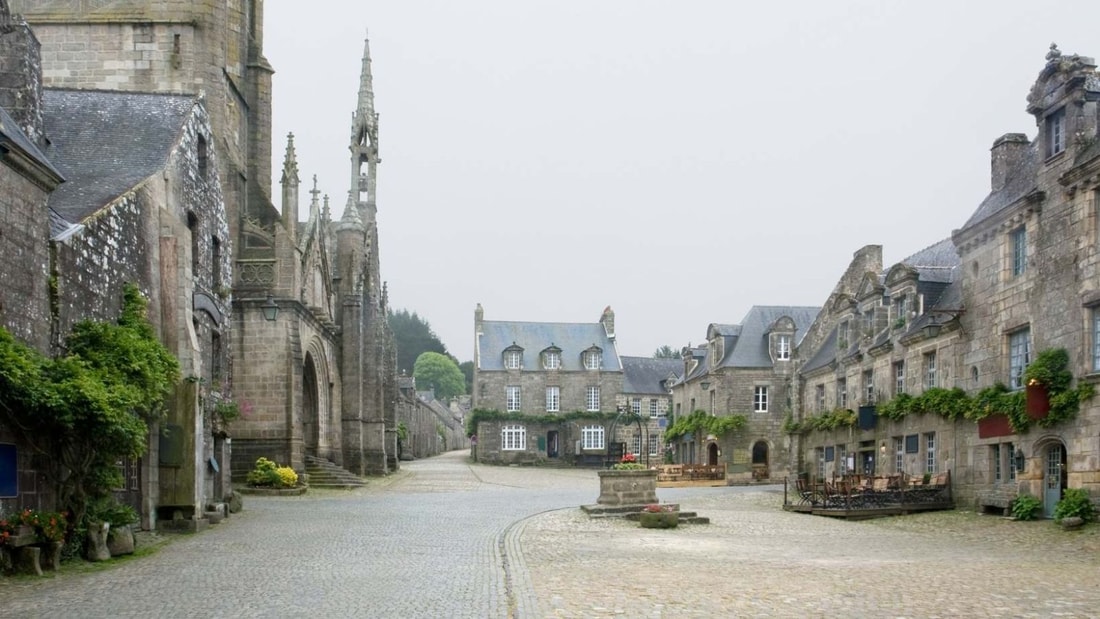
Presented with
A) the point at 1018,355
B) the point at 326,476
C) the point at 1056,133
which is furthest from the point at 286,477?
the point at 1056,133

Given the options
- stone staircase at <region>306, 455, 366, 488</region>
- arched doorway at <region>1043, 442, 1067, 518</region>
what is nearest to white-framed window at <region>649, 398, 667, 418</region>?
stone staircase at <region>306, 455, 366, 488</region>

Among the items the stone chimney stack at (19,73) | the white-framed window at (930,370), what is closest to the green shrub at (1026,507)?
the white-framed window at (930,370)

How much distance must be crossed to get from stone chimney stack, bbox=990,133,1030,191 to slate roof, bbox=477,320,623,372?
144ft

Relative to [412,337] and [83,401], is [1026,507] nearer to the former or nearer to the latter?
[83,401]

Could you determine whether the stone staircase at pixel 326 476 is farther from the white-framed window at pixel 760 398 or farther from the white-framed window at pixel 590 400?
the white-framed window at pixel 590 400

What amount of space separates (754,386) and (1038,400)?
30301 millimetres

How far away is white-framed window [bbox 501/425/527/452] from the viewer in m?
68.9

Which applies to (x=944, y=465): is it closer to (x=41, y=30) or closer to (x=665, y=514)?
(x=665, y=514)

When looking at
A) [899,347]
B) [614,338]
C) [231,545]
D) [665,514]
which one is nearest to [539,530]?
[665,514]

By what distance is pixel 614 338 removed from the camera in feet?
240

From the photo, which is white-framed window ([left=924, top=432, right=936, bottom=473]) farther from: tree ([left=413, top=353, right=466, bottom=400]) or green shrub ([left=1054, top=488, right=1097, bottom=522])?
tree ([left=413, top=353, right=466, bottom=400])

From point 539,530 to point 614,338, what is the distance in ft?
169

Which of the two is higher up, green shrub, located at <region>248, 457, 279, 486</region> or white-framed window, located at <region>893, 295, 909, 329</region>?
white-framed window, located at <region>893, 295, 909, 329</region>

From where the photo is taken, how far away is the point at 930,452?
30625mm
